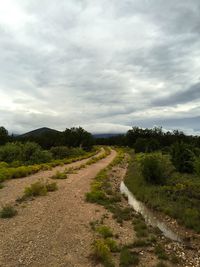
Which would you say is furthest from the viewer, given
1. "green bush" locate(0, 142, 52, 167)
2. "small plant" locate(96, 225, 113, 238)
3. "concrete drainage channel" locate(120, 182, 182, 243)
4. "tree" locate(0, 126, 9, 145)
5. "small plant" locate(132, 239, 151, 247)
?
"tree" locate(0, 126, 9, 145)

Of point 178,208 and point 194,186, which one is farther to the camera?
point 194,186

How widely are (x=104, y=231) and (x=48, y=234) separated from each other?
2370 mm

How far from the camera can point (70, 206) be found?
19.5 m

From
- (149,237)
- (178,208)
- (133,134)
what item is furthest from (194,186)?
(133,134)

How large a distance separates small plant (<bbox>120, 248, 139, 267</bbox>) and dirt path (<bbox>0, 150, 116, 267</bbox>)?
3.75 ft

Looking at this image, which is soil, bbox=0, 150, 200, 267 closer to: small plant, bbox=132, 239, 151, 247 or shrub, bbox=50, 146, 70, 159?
small plant, bbox=132, 239, 151, 247

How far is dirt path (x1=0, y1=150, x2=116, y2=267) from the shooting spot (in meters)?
11.1

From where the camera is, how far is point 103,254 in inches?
447

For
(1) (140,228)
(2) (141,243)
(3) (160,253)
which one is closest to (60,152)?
(1) (140,228)

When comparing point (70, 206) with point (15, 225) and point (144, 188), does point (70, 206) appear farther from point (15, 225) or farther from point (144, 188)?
point (144, 188)

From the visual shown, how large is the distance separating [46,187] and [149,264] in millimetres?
14438

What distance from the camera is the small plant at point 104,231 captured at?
1406 cm

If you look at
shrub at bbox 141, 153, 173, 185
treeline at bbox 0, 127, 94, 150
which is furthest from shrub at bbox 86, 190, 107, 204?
treeline at bbox 0, 127, 94, 150

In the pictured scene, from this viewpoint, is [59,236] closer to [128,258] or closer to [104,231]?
[104,231]
